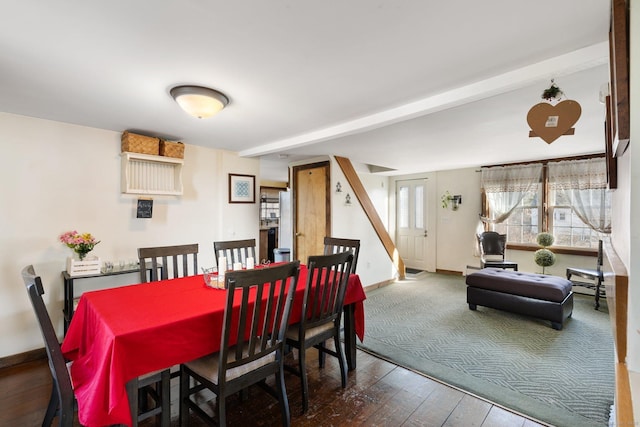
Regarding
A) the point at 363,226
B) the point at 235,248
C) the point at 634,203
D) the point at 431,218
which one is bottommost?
the point at 235,248

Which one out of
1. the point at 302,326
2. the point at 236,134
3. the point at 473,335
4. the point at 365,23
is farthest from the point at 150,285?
the point at 473,335

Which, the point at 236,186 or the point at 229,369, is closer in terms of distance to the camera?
the point at 229,369

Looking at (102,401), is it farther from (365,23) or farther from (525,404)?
(525,404)

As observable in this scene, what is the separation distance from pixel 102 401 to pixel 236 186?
3218 mm

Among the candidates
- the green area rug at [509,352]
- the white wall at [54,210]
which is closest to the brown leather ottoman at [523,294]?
the green area rug at [509,352]

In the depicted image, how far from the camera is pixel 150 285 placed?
2.19 metres

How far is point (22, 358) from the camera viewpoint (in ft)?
8.80

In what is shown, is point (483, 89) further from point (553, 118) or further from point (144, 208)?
point (144, 208)

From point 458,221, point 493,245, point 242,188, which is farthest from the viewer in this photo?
point 458,221

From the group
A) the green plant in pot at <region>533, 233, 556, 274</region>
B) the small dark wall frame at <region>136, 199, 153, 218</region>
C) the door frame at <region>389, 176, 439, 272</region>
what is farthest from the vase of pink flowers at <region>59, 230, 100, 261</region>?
the green plant in pot at <region>533, 233, 556, 274</region>

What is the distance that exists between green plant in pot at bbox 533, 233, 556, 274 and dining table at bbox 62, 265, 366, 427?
442 cm

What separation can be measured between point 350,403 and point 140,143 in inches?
125

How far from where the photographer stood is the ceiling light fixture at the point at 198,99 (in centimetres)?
207

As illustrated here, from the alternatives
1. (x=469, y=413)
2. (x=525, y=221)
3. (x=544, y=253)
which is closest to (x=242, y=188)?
(x=469, y=413)
